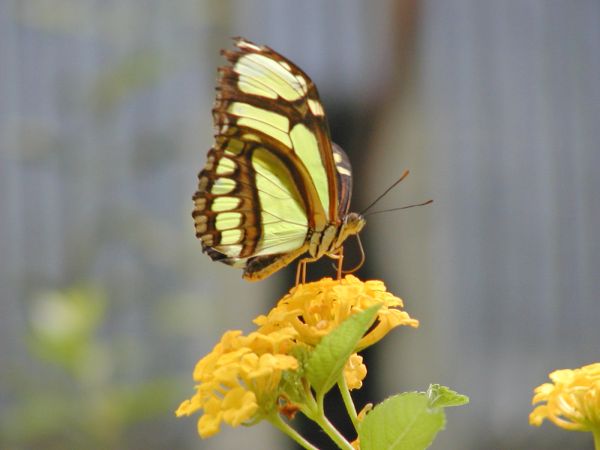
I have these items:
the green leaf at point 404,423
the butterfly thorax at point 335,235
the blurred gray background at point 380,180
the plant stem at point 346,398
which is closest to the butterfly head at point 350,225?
the butterfly thorax at point 335,235

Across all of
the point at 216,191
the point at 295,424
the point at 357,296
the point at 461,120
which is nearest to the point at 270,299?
the point at 295,424

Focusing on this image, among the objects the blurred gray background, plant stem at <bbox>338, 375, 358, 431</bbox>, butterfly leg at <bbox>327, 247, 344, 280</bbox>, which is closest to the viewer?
plant stem at <bbox>338, 375, 358, 431</bbox>

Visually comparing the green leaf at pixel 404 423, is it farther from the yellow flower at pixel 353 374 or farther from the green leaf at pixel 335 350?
the yellow flower at pixel 353 374

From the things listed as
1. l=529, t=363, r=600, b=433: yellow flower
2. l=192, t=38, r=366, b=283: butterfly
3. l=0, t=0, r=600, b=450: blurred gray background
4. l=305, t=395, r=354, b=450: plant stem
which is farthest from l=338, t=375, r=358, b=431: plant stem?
l=0, t=0, r=600, b=450: blurred gray background

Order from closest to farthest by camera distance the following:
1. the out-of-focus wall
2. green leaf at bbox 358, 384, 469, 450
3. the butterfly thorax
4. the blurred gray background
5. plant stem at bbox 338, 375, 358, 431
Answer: green leaf at bbox 358, 384, 469, 450, plant stem at bbox 338, 375, 358, 431, the butterfly thorax, the blurred gray background, the out-of-focus wall

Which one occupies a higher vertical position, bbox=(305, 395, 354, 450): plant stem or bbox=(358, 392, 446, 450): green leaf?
bbox=(358, 392, 446, 450): green leaf

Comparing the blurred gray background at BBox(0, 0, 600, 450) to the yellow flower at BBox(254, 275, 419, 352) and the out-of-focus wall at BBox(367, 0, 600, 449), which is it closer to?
the out-of-focus wall at BBox(367, 0, 600, 449)

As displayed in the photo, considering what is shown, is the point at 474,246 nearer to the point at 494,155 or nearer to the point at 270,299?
the point at 494,155
